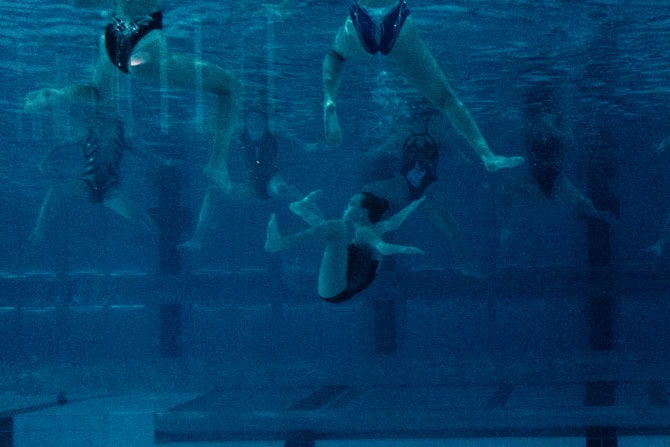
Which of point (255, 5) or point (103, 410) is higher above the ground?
point (255, 5)

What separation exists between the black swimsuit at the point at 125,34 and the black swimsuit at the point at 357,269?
2.86 metres

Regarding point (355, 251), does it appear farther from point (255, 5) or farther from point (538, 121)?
point (538, 121)

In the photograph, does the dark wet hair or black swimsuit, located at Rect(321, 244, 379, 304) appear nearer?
black swimsuit, located at Rect(321, 244, 379, 304)

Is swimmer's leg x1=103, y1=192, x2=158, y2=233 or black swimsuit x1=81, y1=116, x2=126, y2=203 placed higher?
black swimsuit x1=81, y1=116, x2=126, y2=203

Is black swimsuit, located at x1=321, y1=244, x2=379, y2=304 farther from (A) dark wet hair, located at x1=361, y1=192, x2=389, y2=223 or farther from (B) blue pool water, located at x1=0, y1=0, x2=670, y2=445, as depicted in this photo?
(B) blue pool water, located at x1=0, y1=0, x2=670, y2=445

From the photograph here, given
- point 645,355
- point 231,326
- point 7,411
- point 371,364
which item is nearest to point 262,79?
point 371,364

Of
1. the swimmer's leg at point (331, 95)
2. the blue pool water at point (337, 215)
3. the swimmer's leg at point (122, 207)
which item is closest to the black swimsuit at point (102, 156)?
the swimmer's leg at point (122, 207)

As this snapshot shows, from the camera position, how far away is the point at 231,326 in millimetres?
28078

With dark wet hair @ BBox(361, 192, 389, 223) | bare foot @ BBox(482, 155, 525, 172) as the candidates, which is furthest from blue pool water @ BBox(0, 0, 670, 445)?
bare foot @ BBox(482, 155, 525, 172)

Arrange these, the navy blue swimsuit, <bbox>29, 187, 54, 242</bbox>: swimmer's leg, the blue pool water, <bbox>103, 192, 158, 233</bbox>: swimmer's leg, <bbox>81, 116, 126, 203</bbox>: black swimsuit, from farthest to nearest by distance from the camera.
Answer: <bbox>103, 192, 158, 233</bbox>: swimmer's leg
<bbox>81, 116, 126, 203</bbox>: black swimsuit
<bbox>29, 187, 54, 242</bbox>: swimmer's leg
the blue pool water
the navy blue swimsuit

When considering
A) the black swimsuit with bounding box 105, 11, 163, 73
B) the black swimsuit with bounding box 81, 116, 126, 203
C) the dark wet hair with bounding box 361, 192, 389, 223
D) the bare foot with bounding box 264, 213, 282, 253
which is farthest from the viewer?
the black swimsuit with bounding box 81, 116, 126, 203

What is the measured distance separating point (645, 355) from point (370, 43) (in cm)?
1290

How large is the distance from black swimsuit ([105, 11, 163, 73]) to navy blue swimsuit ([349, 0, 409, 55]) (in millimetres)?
1757

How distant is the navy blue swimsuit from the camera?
18.8ft
